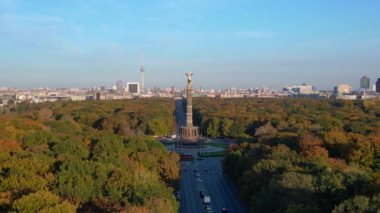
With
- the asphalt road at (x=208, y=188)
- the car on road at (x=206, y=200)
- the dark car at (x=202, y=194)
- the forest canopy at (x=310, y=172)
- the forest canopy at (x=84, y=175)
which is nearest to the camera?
the forest canopy at (x=84, y=175)

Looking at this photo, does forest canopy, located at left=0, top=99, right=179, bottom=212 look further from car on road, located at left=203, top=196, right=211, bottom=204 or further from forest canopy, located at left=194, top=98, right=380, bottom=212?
forest canopy, located at left=194, top=98, right=380, bottom=212

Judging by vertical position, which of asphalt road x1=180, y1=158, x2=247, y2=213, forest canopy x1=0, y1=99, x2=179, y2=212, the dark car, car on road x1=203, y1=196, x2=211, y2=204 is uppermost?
forest canopy x1=0, y1=99, x2=179, y2=212

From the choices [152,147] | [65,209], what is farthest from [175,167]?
[65,209]

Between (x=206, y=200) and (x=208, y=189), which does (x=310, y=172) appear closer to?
(x=206, y=200)

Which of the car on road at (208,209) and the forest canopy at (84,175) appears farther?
the car on road at (208,209)

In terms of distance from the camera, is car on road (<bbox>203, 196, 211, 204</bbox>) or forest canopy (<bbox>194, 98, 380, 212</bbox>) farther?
car on road (<bbox>203, 196, 211, 204</bbox>)

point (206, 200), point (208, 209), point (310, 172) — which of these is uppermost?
point (310, 172)

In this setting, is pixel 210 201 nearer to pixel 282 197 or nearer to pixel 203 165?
pixel 282 197

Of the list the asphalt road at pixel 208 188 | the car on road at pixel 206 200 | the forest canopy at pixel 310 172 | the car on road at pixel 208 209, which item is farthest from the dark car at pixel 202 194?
the car on road at pixel 208 209

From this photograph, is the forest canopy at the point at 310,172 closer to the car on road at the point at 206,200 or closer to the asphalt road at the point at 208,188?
the asphalt road at the point at 208,188

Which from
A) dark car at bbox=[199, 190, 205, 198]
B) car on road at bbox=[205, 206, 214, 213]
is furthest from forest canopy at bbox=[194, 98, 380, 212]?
dark car at bbox=[199, 190, 205, 198]

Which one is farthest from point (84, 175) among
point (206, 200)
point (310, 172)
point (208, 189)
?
point (208, 189)

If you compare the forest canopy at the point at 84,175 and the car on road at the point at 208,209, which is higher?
the forest canopy at the point at 84,175
